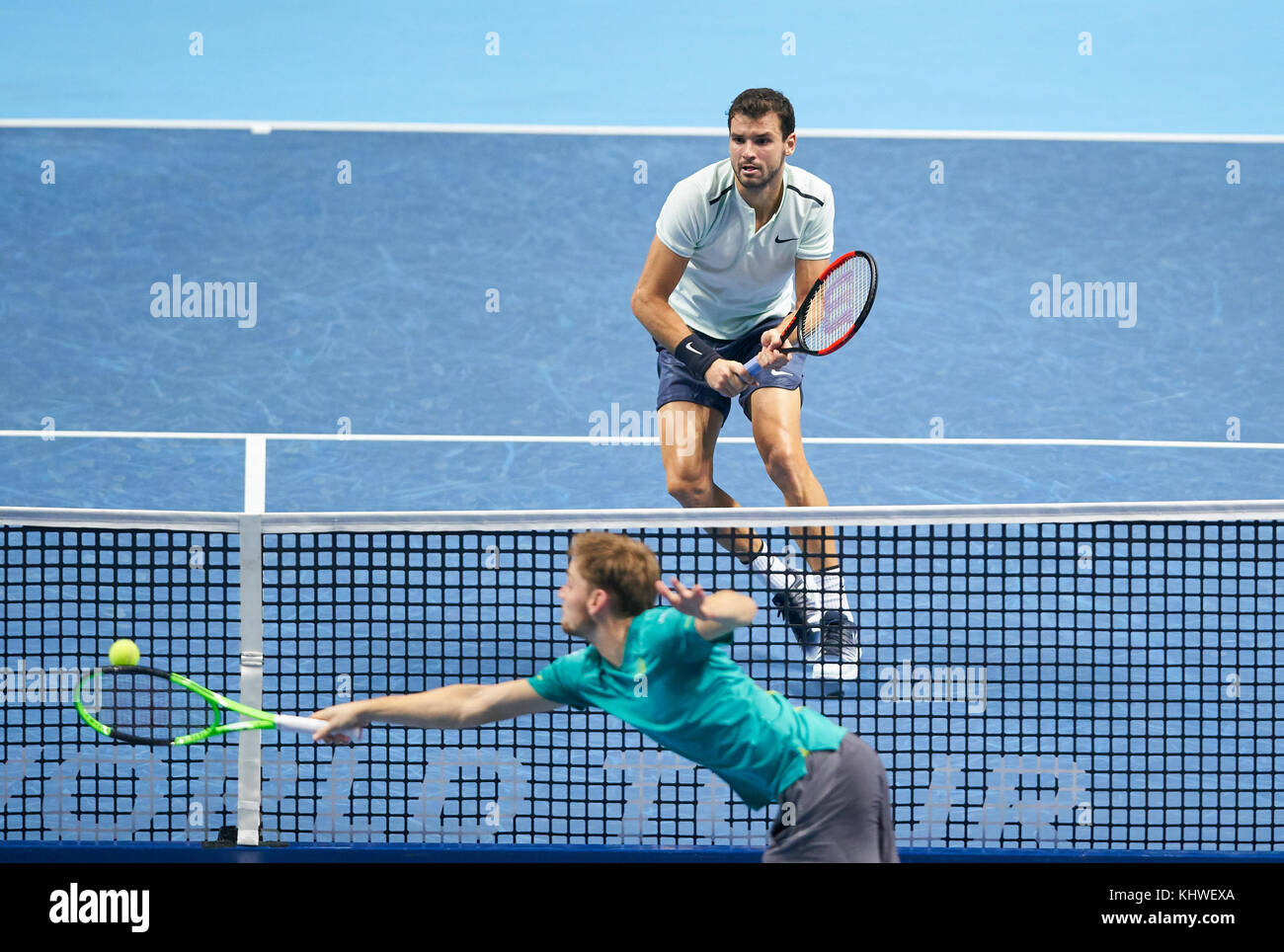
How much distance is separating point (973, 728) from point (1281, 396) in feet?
17.8

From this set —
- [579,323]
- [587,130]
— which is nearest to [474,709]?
[579,323]

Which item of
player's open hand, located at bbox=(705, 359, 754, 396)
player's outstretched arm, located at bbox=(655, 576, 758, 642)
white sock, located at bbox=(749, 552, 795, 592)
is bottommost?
white sock, located at bbox=(749, 552, 795, 592)

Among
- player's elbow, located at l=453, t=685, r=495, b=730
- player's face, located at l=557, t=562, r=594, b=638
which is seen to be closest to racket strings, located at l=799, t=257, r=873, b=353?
player's face, located at l=557, t=562, r=594, b=638

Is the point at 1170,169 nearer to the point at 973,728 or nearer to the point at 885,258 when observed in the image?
the point at 885,258

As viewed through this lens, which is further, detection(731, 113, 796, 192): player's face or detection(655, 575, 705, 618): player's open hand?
detection(731, 113, 796, 192): player's face

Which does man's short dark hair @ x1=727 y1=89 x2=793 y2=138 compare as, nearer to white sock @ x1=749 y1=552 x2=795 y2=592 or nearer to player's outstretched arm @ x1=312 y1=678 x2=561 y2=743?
white sock @ x1=749 y1=552 x2=795 y2=592

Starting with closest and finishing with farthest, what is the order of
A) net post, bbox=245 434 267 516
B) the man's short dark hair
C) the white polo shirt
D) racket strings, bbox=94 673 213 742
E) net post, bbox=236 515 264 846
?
racket strings, bbox=94 673 213 742
net post, bbox=236 515 264 846
the man's short dark hair
the white polo shirt
net post, bbox=245 434 267 516

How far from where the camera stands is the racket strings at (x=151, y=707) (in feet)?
16.4

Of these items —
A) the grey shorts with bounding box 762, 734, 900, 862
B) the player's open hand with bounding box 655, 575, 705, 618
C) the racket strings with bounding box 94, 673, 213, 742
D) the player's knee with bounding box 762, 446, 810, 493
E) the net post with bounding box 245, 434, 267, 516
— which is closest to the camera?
the player's open hand with bounding box 655, 575, 705, 618

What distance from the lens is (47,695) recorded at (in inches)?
276

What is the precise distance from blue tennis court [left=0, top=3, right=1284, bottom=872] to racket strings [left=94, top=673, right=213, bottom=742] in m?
1.32

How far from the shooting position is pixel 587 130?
45.8 feet

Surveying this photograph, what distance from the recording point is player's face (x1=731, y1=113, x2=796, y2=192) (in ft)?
21.8
